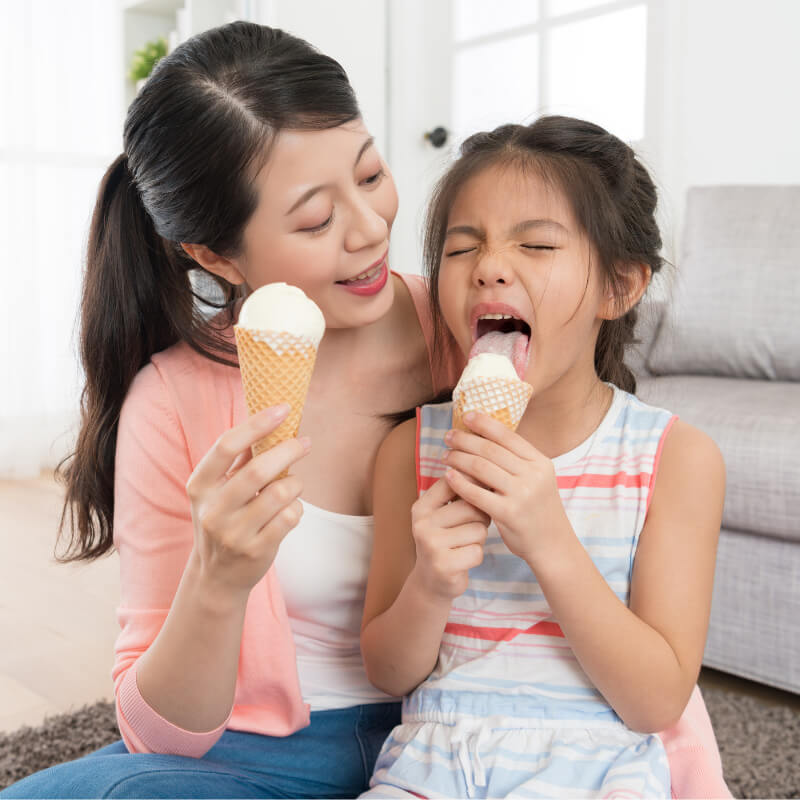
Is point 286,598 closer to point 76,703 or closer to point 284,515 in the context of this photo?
point 284,515

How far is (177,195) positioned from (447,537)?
0.52 m

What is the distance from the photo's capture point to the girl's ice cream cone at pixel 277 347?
0.83 metres

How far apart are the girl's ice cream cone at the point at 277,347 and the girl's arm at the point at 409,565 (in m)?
0.16

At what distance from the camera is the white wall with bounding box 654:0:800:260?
309 centimetres

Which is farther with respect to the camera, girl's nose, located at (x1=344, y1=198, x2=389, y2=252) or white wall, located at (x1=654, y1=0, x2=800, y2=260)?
white wall, located at (x1=654, y1=0, x2=800, y2=260)

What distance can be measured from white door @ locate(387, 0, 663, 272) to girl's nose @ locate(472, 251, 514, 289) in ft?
7.90

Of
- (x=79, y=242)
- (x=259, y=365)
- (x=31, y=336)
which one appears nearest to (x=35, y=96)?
(x=79, y=242)

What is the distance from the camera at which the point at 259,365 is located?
0.84m

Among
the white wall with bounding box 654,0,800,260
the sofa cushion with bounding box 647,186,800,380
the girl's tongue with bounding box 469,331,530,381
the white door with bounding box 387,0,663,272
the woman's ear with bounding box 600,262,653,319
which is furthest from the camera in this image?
the white door with bounding box 387,0,663,272

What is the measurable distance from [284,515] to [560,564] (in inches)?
10.7

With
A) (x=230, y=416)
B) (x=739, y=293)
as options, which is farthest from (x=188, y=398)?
(x=739, y=293)

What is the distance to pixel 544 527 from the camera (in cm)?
88

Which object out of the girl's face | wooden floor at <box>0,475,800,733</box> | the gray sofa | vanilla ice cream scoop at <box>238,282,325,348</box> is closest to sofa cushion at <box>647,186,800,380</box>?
the gray sofa

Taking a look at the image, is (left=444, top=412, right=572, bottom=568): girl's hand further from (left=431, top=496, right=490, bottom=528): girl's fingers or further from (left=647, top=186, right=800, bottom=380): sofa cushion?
(left=647, top=186, right=800, bottom=380): sofa cushion
